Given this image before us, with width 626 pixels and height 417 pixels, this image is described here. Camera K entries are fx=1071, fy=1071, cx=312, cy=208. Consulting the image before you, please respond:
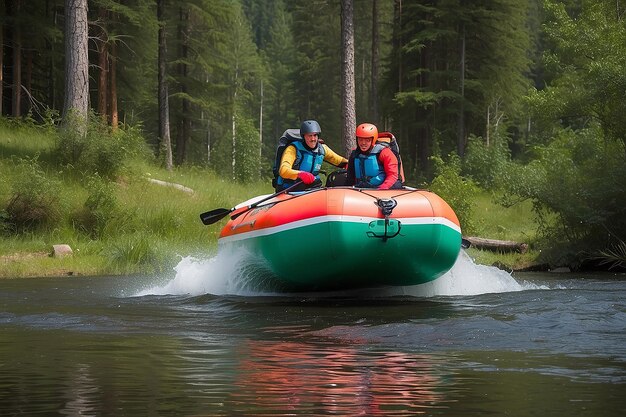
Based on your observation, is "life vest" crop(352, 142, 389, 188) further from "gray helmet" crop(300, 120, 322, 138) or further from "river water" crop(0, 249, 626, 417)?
"river water" crop(0, 249, 626, 417)

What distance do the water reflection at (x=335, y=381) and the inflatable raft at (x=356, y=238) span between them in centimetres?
306

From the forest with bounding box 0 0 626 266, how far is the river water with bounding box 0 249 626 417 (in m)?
5.58

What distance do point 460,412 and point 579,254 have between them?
505 inches

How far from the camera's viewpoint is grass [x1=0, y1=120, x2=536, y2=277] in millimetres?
16531

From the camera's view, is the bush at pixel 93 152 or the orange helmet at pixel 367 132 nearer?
the orange helmet at pixel 367 132

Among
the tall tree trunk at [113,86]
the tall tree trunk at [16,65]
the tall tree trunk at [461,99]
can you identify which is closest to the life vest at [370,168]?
the tall tree trunk at [113,86]

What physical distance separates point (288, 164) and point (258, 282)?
1507 millimetres

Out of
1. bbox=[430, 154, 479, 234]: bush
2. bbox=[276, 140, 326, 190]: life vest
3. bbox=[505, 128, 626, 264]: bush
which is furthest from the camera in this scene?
bbox=[430, 154, 479, 234]: bush

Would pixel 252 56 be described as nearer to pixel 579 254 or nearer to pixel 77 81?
pixel 77 81

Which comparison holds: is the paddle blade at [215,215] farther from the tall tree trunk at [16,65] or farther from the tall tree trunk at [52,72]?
the tall tree trunk at [52,72]

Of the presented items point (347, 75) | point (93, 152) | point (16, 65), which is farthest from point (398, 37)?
point (93, 152)

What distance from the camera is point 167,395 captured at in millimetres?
5918

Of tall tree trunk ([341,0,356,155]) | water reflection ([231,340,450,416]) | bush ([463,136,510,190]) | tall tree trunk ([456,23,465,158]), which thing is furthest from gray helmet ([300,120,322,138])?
tall tree trunk ([456,23,465,158])

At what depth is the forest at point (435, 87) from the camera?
18328 mm
